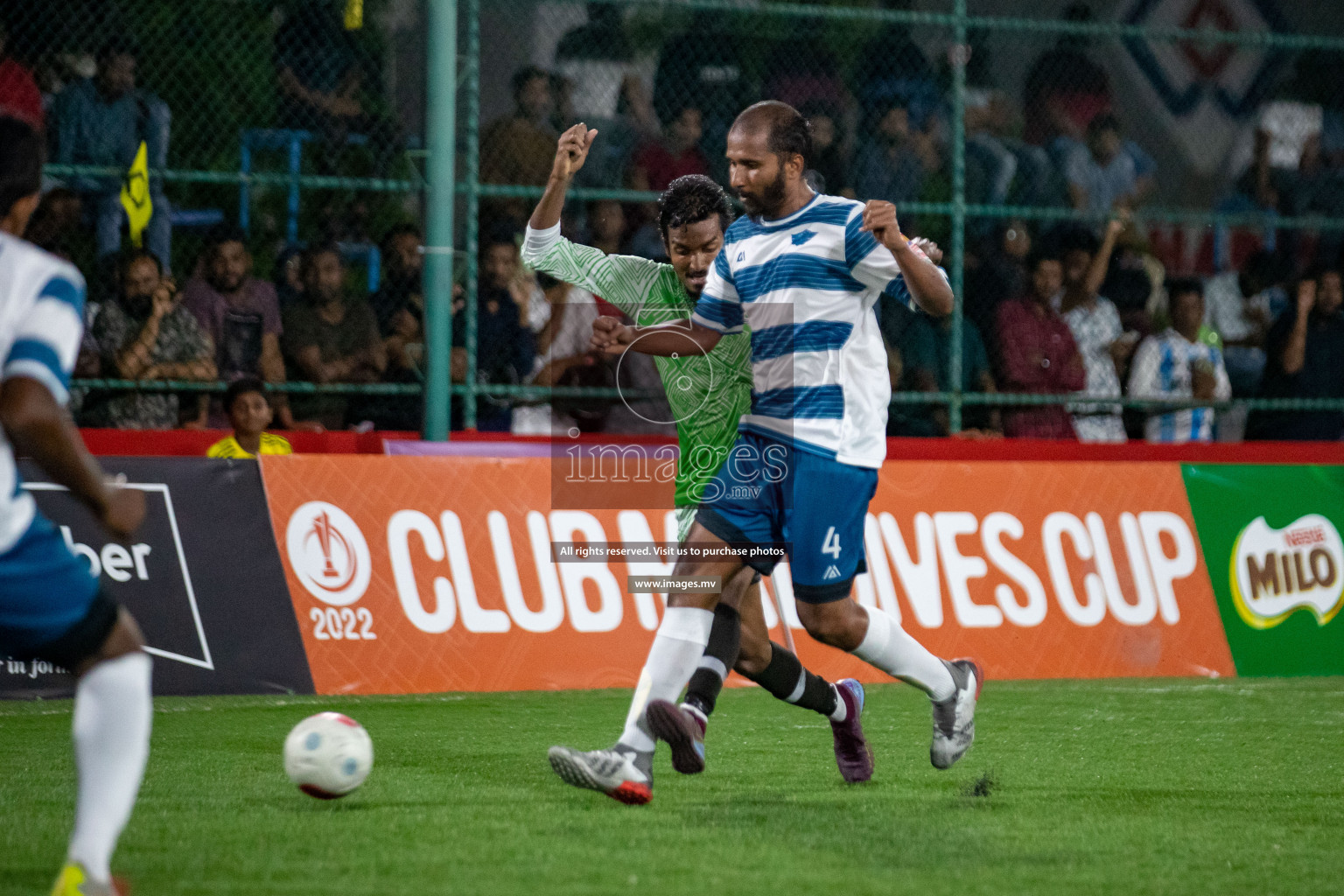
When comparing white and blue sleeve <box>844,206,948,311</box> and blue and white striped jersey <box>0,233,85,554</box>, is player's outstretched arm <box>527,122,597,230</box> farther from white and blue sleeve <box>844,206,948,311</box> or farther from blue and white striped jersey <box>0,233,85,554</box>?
blue and white striped jersey <box>0,233,85,554</box>

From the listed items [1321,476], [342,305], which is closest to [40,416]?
[342,305]

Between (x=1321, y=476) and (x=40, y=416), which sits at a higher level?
(x=40, y=416)

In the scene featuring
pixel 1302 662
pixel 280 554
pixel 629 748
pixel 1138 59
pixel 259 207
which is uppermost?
pixel 1138 59

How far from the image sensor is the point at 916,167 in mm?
11617

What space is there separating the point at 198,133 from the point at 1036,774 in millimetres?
7346

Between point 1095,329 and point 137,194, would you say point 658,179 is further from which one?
point 137,194

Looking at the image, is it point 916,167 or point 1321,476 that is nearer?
point 1321,476

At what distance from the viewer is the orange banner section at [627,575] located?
28.3ft

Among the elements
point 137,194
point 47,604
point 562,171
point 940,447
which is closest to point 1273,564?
point 940,447

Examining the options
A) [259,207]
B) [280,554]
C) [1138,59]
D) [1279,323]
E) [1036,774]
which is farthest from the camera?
[1138,59]

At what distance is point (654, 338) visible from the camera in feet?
18.2

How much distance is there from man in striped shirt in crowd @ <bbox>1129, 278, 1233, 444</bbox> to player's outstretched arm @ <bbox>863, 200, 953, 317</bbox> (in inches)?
259

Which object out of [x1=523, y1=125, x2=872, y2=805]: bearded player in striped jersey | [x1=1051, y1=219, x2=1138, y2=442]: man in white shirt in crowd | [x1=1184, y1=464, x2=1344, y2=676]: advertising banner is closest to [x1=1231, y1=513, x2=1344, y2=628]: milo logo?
[x1=1184, y1=464, x2=1344, y2=676]: advertising banner

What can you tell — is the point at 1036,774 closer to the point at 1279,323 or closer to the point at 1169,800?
the point at 1169,800
